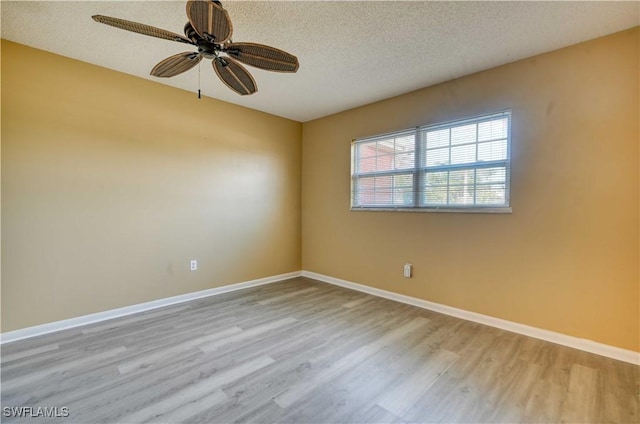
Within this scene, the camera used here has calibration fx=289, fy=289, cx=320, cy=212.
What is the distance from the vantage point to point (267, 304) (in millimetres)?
3354

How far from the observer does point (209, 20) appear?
1.49 m

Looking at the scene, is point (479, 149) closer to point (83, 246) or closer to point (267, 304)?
point (267, 304)

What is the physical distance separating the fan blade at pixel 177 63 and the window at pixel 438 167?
2.40m

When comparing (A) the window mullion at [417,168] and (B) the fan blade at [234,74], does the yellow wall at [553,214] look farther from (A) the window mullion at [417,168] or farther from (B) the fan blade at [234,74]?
(B) the fan blade at [234,74]

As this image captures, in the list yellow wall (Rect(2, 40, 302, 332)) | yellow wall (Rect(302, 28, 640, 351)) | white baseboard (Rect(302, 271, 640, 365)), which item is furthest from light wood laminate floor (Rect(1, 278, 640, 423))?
yellow wall (Rect(2, 40, 302, 332))

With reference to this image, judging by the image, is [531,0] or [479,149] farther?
[479,149]

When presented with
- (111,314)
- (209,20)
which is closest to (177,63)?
(209,20)

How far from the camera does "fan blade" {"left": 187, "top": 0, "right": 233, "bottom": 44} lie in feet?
4.55

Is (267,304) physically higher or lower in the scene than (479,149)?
lower

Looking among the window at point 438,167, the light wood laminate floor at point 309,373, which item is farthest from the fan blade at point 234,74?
the light wood laminate floor at point 309,373

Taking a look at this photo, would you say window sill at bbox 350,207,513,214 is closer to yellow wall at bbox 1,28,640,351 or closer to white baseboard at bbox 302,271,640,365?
yellow wall at bbox 1,28,640,351

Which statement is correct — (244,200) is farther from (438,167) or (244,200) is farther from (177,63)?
(438,167)

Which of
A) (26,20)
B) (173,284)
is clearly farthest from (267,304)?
(26,20)

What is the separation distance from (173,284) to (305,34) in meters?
2.96
